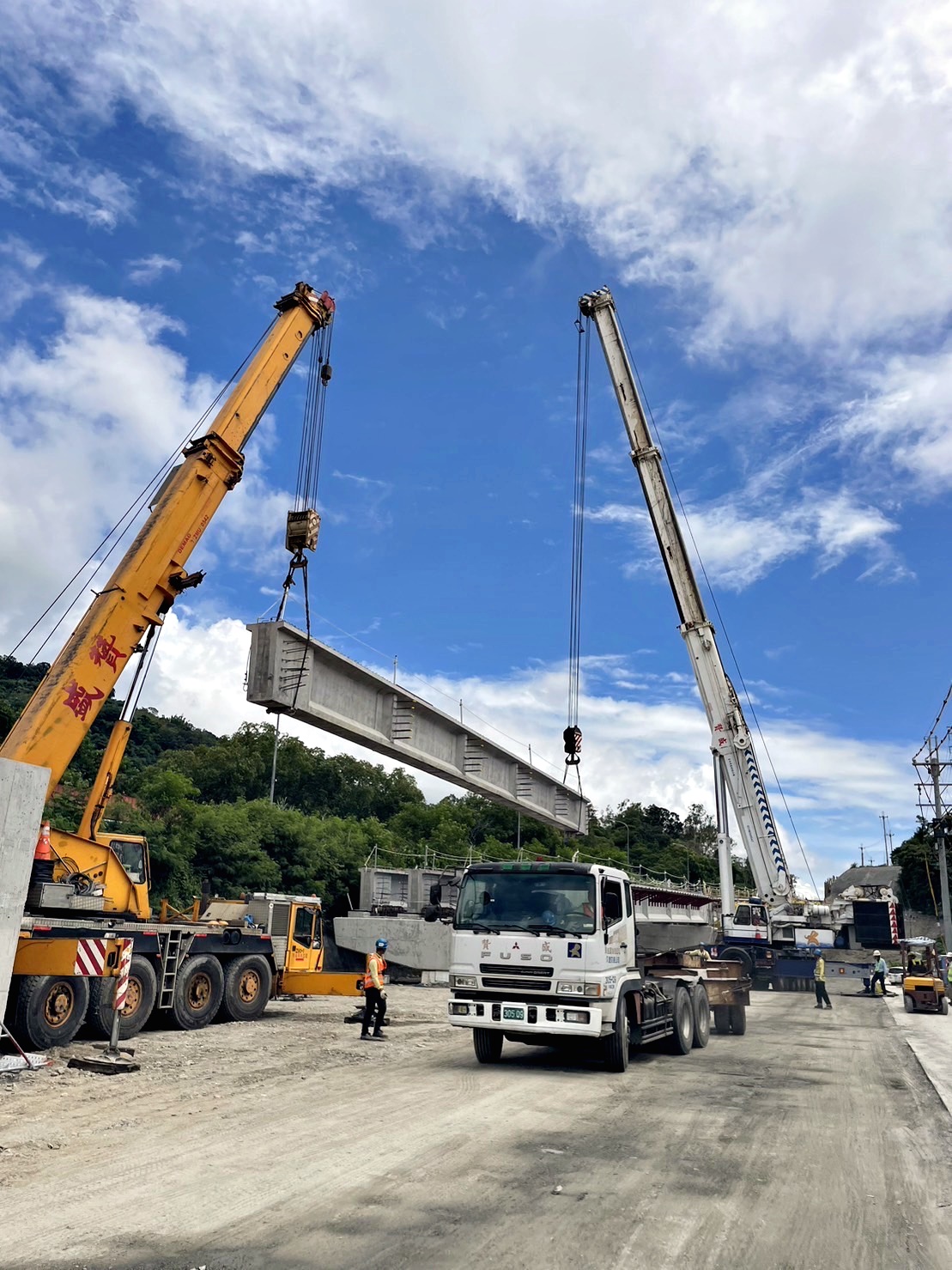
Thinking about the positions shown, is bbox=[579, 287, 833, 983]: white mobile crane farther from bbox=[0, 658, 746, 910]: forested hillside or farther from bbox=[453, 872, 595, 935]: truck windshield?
bbox=[0, 658, 746, 910]: forested hillside

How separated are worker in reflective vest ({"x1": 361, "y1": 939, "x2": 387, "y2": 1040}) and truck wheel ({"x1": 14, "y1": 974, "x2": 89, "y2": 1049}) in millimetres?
4263

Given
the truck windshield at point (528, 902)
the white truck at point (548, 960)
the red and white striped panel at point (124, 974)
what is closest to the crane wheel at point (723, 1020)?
the white truck at point (548, 960)

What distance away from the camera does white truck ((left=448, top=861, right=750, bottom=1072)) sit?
1136cm

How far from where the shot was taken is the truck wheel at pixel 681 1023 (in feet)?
45.9

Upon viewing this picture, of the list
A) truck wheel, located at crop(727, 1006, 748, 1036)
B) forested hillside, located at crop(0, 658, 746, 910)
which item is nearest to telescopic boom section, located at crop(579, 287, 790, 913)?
truck wheel, located at crop(727, 1006, 748, 1036)

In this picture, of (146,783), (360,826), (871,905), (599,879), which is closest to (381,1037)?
(599,879)

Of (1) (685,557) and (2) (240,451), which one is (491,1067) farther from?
(1) (685,557)

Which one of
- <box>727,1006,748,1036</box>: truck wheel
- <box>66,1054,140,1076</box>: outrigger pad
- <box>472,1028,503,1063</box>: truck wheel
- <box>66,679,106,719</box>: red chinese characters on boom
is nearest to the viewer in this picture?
<box>66,1054,140,1076</box>: outrigger pad

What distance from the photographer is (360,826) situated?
176ft

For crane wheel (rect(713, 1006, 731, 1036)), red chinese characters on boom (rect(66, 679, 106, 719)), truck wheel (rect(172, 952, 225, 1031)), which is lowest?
crane wheel (rect(713, 1006, 731, 1036))

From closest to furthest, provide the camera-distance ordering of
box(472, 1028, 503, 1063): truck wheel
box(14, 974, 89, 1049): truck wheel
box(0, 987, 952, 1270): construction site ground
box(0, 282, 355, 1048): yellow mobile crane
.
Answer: box(0, 987, 952, 1270): construction site ground → box(14, 974, 89, 1049): truck wheel → box(472, 1028, 503, 1063): truck wheel → box(0, 282, 355, 1048): yellow mobile crane

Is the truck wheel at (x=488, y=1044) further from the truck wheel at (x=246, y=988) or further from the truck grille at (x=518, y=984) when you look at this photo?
the truck wheel at (x=246, y=988)

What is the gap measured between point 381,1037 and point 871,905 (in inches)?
946

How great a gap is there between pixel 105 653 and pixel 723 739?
17236 mm
